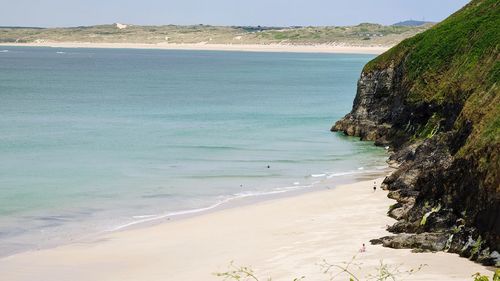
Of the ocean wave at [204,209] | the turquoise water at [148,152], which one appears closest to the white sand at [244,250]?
the ocean wave at [204,209]

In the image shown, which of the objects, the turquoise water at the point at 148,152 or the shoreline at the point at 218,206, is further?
the turquoise water at the point at 148,152

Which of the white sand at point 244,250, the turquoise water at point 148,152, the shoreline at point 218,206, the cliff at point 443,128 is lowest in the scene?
the turquoise water at point 148,152

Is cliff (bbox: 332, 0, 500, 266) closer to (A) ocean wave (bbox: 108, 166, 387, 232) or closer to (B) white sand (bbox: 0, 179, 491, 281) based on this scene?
(B) white sand (bbox: 0, 179, 491, 281)

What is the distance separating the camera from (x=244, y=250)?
92.2 ft

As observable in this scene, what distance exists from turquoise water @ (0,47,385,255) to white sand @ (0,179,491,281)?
2343 millimetres

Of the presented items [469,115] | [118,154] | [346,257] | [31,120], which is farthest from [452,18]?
[346,257]

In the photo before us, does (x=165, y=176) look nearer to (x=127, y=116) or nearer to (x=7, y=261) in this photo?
(x=7, y=261)

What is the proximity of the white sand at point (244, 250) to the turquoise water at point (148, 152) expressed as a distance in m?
2.34

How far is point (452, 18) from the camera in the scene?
206 ft

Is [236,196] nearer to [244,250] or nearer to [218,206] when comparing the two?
[218,206]

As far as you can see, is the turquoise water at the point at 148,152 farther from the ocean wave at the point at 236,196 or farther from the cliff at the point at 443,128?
the cliff at the point at 443,128

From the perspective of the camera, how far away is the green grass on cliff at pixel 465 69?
29.0 metres

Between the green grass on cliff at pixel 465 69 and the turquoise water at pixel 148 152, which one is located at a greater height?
the green grass on cliff at pixel 465 69

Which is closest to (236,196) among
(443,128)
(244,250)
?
(244,250)
